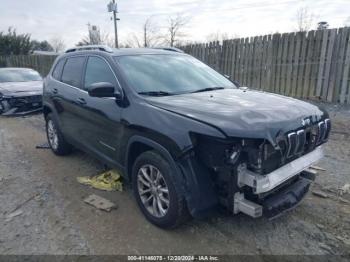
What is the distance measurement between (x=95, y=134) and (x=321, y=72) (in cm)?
743

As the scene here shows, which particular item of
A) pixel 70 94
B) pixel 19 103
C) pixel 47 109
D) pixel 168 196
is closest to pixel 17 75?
A: pixel 19 103

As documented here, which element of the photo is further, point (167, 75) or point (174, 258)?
point (167, 75)

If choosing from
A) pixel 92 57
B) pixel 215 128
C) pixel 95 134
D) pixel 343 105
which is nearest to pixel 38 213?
pixel 95 134

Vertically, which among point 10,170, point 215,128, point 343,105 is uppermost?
point 215,128

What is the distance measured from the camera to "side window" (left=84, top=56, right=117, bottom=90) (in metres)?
3.93

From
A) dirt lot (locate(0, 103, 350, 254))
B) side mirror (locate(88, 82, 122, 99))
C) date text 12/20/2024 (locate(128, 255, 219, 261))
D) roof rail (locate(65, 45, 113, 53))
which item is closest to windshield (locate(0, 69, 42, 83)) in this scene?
roof rail (locate(65, 45, 113, 53))

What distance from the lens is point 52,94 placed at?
18.2 feet

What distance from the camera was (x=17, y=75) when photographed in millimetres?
11820

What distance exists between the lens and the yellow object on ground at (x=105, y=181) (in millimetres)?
4340

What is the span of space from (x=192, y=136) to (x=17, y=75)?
36.5 feet

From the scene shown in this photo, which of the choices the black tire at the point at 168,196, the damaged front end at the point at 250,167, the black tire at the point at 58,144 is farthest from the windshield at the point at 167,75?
the black tire at the point at 58,144

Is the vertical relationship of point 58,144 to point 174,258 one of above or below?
above

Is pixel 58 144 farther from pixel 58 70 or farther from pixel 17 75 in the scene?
pixel 17 75

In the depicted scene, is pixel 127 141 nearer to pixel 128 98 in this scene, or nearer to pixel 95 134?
pixel 128 98
